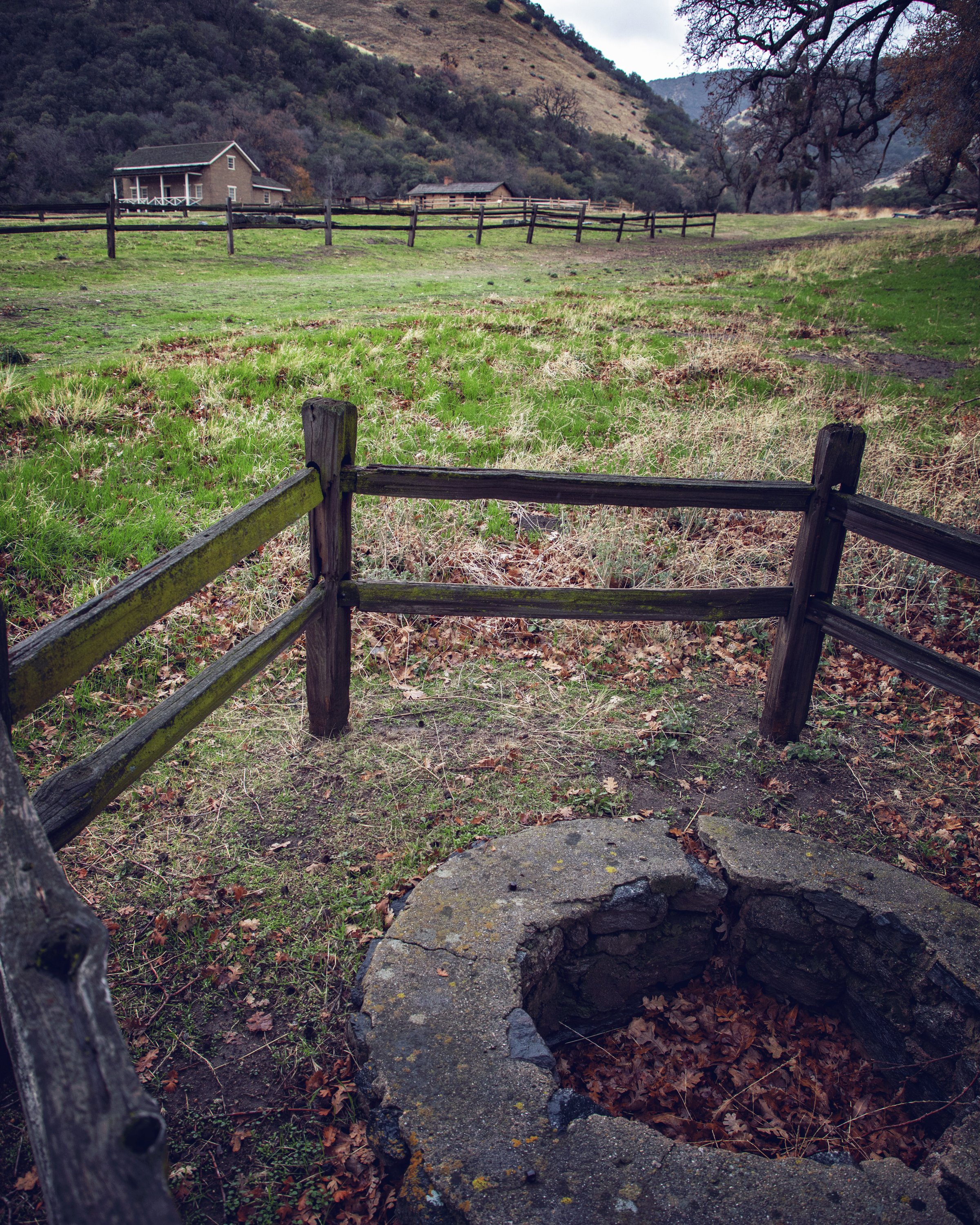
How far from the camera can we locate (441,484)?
134 inches

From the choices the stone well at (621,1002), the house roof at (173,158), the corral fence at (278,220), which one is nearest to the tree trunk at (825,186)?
the corral fence at (278,220)

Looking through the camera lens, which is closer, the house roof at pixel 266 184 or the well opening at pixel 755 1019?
the well opening at pixel 755 1019

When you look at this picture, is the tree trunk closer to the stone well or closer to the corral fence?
the corral fence

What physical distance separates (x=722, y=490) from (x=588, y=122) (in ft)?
429

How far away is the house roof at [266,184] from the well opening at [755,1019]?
65.5 metres

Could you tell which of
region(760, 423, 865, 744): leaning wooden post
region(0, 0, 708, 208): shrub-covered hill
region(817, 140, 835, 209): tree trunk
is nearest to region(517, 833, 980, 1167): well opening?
region(760, 423, 865, 744): leaning wooden post

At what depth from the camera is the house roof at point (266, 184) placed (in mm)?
55875

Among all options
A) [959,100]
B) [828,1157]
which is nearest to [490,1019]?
[828,1157]

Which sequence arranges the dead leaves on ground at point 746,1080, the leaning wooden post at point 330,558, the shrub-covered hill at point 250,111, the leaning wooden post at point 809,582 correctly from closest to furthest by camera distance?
the dead leaves on ground at point 746,1080, the leaning wooden post at point 330,558, the leaning wooden post at point 809,582, the shrub-covered hill at point 250,111

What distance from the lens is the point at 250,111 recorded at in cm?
6531

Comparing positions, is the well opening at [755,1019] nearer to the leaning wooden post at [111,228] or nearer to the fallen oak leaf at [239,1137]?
the fallen oak leaf at [239,1137]

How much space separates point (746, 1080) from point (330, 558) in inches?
109

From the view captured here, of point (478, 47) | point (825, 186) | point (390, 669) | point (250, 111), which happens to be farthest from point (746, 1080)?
point (478, 47)

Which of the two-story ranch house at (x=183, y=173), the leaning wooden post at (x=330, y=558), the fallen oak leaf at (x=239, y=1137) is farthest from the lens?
the two-story ranch house at (x=183, y=173)
